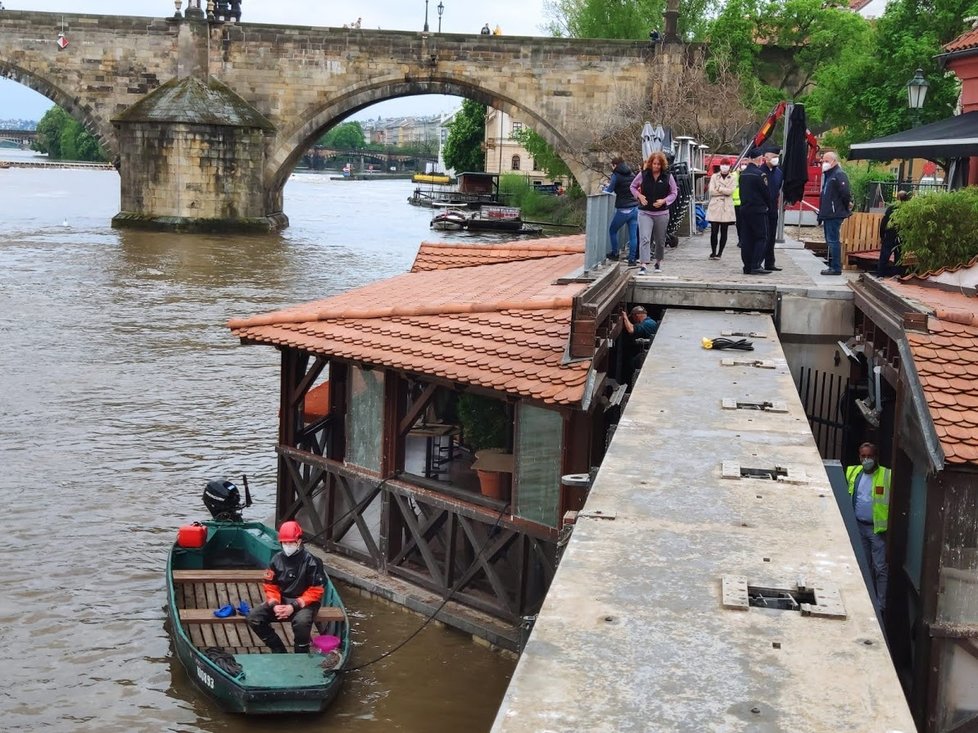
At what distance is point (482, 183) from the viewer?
218 feet

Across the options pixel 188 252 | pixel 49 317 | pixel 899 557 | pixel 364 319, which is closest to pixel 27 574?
A: pixel 364 319

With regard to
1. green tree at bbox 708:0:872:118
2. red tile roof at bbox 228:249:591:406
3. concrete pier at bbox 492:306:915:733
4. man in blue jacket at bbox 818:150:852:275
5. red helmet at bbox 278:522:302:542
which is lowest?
red helmet at bbox 278:522:302:542

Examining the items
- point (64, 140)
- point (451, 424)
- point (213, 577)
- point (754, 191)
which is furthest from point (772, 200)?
point (64, 140)

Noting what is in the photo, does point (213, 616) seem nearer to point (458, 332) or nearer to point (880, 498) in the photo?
point (458, 332)

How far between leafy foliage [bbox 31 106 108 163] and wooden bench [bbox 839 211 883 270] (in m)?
111

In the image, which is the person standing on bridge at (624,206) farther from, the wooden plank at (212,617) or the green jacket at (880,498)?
the wooden plank at (212,617)

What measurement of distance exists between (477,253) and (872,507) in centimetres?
807

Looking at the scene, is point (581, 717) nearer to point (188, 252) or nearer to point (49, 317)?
point (49, 317)

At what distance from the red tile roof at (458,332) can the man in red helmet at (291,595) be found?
1.75m

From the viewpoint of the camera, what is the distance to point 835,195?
14406mm

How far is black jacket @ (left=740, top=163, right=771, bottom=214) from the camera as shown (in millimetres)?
13930

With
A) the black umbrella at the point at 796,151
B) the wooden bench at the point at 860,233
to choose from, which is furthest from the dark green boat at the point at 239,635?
the wooden bench at the point at 860,233

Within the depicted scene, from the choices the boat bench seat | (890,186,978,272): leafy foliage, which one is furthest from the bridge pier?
the boat bench seat

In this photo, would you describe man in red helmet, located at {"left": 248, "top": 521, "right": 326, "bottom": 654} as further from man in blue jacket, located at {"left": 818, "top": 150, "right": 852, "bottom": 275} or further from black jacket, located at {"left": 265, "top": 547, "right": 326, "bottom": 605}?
man in blue jacket, located at {"left": 818, "top": 150, "right": 852, "bottom": 275}
